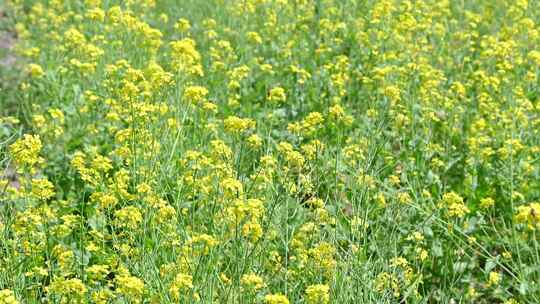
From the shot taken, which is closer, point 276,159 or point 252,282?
point 252,282

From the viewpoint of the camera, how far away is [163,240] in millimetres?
3447

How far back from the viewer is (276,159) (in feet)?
12.5

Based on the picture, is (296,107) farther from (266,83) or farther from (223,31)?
(223,31)

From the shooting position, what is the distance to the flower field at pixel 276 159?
323cm

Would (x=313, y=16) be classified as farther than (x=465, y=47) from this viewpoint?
Yes

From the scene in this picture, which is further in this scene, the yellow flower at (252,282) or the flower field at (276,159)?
the flower field at (276,159)

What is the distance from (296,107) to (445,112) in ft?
2.88

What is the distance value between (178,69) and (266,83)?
1.01m

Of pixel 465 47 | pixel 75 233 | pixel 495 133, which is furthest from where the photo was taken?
pixel 465 47

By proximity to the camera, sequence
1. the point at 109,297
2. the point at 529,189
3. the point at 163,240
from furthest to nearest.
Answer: the point at 529,189 < the point at 163,240 < the point at 109,297

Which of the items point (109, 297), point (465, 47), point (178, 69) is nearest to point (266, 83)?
point (178, 69)

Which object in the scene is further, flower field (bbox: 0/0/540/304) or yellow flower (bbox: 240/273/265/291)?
flower field (bbox: 0/0/540/304)

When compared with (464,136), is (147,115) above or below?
above

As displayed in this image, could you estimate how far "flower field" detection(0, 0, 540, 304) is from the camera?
323 cm
